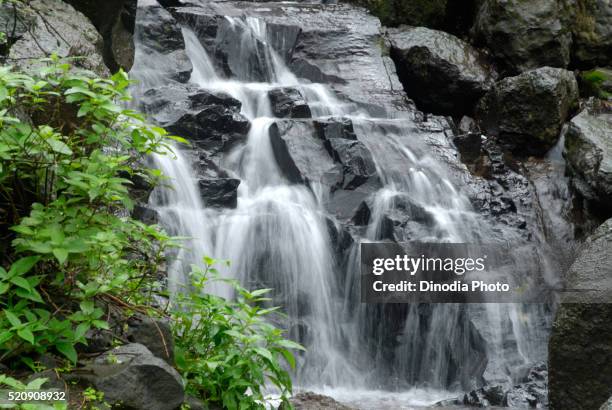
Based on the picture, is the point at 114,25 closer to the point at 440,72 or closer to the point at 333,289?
the point at 333,289

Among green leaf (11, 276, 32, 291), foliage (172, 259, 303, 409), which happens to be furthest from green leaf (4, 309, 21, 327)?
foliage (172, 259, 303, 409)

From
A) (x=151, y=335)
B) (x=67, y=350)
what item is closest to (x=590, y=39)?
(x=151, y=335)

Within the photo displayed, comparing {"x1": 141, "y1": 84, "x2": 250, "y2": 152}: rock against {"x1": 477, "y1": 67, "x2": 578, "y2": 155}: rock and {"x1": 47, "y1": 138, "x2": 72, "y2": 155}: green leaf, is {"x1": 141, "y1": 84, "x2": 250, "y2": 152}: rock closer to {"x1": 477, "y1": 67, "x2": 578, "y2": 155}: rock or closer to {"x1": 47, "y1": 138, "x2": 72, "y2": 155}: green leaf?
{"x1": 477, "y1": 67, "x2": 578, "y2": 155}: rock

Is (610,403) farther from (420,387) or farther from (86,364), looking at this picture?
(420,387)

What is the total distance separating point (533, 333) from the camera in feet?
25.0

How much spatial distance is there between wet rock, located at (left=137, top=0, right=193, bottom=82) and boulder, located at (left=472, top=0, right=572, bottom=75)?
5094 millimetres

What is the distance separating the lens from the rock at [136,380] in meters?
3.05

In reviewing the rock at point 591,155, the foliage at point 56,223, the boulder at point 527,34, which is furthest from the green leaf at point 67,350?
the boulder at point 527,34

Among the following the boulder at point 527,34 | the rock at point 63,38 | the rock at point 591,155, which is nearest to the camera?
the rock at point 63,38

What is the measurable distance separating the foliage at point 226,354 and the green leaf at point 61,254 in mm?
856

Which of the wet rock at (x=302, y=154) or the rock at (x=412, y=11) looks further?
the rock at (x=412, y=11)

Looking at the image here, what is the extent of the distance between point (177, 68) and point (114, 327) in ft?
22.2

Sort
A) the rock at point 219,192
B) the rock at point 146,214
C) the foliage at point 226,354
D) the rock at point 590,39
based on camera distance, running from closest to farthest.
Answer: the foliage at point 226,354
the rock at point 146,214
the rock at point 219,192
the rock at point 590,39

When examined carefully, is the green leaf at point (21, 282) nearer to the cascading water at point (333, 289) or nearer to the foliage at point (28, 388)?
the foliage at point (28, 388)
